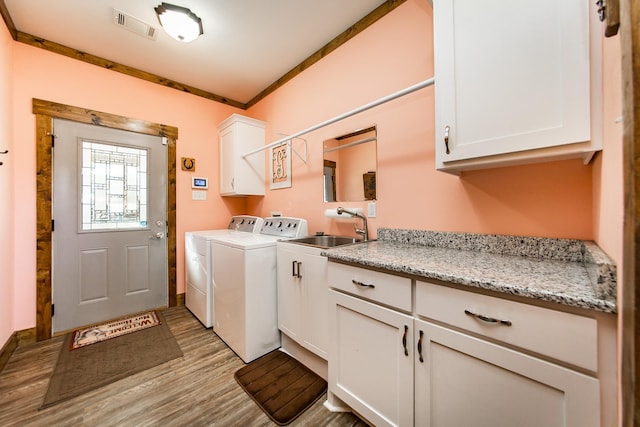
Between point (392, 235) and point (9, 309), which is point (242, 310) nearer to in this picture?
point (392, 235)

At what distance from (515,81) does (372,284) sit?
1034 mm

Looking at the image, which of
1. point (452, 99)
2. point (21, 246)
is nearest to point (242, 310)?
point (452, 99)

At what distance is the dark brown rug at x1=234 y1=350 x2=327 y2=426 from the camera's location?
1419mm

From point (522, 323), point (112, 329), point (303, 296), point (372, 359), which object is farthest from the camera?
point (112, 329)

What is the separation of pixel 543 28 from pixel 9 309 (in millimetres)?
3809

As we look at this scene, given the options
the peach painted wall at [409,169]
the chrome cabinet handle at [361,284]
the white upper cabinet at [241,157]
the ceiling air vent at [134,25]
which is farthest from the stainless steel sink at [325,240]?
the ceiling air vent at [134,25]

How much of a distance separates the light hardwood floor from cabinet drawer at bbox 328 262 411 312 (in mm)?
766

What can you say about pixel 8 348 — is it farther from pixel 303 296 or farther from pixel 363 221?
pixel 363 221

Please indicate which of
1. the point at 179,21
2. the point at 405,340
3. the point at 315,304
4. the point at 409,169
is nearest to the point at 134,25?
the point at 179,21

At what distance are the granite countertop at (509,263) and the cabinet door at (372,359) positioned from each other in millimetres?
242

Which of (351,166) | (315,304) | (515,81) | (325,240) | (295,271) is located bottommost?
(315,304)

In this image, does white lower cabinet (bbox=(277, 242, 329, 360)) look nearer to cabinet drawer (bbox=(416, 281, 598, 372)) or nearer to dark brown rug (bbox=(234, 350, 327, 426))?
dark brown rug (bbox=(234, 350, 327, 426))

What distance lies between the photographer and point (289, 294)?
72.6 inches

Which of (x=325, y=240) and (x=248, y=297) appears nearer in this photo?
(x=248, y=297)
